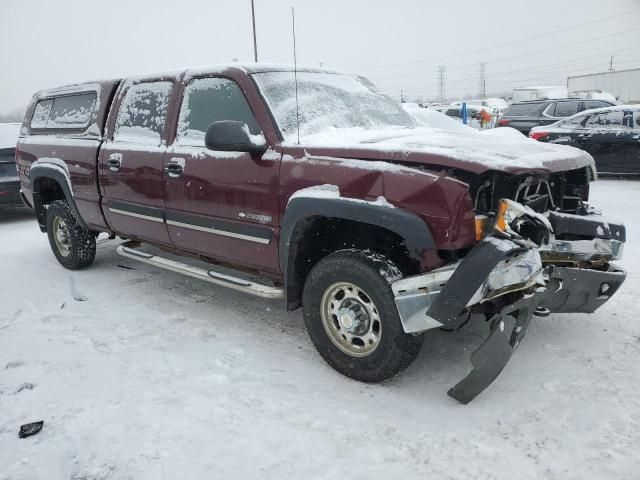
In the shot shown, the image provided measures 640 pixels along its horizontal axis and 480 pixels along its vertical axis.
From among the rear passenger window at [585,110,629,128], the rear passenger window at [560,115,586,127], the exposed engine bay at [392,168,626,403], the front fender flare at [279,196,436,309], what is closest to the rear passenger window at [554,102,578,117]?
the rear passenger window at [560,115,586,127]

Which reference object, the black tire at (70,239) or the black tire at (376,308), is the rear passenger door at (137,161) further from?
the black tire at (376,308)

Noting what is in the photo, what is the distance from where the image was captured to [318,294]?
3.10 meters

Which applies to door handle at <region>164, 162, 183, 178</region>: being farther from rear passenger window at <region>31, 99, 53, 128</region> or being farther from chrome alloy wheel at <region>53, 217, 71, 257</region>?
rear passenger window at <region>31, 99, 53, 128</region>

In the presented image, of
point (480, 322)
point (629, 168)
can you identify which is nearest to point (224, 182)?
point (480, 322)

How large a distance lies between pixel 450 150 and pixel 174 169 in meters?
2.12

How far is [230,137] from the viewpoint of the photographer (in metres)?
3.16

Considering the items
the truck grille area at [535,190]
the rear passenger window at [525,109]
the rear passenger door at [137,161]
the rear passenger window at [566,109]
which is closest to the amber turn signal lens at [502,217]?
the truck grille area at [535,190]

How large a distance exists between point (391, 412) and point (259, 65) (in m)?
2.58

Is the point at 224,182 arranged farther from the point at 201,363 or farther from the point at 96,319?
the point at 96,319

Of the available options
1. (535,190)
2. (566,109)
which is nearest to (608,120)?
(566,109)

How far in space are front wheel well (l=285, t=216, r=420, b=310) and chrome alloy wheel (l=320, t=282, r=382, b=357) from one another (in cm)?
29

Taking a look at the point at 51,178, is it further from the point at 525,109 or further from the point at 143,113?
the point at 525,109

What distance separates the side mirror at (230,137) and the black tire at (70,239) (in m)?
2.81

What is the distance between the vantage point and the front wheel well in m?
3.04
